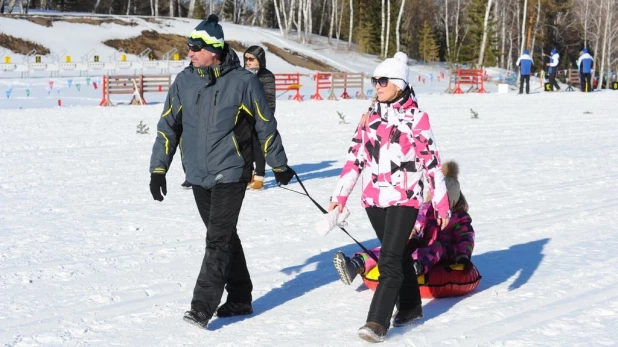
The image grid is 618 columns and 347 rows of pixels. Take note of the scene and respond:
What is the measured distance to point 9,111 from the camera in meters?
19.9

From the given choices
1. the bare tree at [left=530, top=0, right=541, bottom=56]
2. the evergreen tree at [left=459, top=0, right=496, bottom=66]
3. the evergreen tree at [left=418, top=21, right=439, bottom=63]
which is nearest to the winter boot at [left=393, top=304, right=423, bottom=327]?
the evergreen tree at [left=459, top=0, right=496, bottom=66]

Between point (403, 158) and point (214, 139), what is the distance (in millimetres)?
1013

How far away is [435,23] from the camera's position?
7769 cm

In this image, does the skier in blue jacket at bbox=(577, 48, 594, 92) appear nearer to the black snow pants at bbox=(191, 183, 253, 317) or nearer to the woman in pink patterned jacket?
the woman in pink patterned jacket

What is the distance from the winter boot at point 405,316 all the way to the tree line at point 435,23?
4799 centimetres

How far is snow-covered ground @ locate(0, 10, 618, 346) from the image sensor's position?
482 cm

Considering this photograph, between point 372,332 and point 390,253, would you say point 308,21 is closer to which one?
point 390,253

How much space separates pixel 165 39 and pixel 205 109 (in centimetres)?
4509

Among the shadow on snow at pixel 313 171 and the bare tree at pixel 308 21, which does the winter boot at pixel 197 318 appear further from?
the bare tree at pixel 308 21

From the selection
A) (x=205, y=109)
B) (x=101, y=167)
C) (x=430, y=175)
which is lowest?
(x=101, y=167)

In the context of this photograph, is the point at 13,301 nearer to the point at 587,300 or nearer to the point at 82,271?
the point at 82,271

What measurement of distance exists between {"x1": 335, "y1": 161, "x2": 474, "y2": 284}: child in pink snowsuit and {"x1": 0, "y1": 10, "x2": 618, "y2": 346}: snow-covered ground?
250 millimetres

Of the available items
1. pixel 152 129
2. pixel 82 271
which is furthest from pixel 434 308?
pixel 152 129

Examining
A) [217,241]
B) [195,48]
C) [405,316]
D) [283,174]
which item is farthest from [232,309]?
[195,48]
